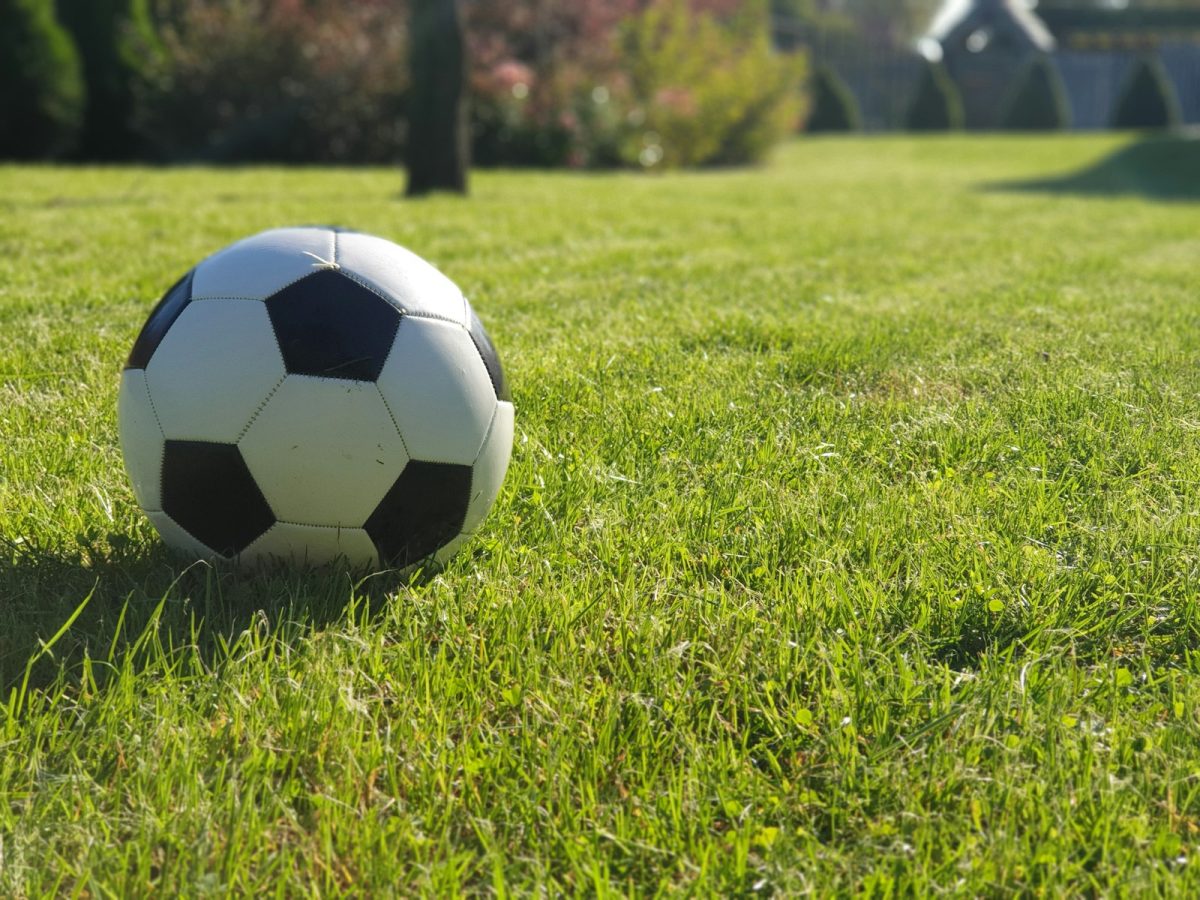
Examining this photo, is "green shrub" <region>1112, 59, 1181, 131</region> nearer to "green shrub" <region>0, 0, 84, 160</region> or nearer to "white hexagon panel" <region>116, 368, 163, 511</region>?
"green shrub" <region>0, 0, 84, 160</region>

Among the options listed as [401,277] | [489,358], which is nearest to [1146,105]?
[489,358]

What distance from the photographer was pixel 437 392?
2.61 meters

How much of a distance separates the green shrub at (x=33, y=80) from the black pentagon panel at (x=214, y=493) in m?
15.0

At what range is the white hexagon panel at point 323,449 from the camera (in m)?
2.49

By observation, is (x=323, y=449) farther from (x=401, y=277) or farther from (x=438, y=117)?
(x=438, y=117)

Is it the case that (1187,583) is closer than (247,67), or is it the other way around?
(1187,583)

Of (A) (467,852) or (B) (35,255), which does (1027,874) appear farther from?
(B) (35,255)

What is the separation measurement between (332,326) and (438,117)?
10205 millimetres

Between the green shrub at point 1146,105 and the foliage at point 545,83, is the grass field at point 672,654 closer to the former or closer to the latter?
the foliage at point 545,83

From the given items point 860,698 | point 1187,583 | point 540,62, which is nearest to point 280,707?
point 860,698

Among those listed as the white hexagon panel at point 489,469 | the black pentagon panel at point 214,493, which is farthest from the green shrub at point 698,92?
the black pentagon panel at point 214,493

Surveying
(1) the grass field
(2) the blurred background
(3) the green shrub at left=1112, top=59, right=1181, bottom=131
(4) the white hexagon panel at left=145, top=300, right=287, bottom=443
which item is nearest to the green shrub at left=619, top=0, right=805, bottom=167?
(2) the blurred background

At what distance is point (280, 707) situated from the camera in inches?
83.5

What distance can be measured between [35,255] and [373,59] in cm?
1126
